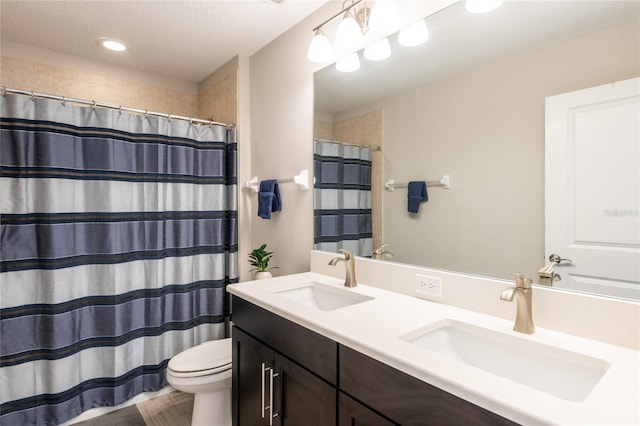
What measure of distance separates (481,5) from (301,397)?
→ 5.25ft

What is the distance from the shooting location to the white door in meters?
0.97

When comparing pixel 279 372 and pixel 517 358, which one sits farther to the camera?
pixel 279 372

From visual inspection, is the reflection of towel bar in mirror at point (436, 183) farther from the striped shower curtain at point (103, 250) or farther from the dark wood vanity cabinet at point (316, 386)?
the striped shower curtain at point (103, 250)

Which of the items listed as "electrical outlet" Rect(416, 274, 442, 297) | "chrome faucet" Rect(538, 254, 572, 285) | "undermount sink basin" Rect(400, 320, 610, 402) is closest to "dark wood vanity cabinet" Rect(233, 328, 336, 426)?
"undermount sink basin" Rect(400, 320, 610, 402)

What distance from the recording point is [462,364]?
0.83 m

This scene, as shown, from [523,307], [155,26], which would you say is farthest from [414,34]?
[155,26]

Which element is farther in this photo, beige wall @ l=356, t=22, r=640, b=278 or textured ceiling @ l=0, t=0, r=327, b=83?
textured ceiling @ l=0, t=0, r=327, b=83

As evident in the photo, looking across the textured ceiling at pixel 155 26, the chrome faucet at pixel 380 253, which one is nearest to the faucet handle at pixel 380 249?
the chrome faucet at pixel 380 253

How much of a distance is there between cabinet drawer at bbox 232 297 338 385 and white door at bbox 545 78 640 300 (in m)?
0.79

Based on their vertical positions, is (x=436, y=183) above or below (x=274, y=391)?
above

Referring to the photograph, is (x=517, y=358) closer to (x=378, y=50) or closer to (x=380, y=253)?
(x=380, y=253)

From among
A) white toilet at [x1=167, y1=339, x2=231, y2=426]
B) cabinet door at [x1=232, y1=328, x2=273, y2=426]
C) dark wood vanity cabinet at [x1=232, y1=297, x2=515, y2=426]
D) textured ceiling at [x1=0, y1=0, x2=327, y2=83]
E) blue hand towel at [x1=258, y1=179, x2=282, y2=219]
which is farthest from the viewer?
blue hand towel at [x1=258, y1=179, x2=282, y2=219]

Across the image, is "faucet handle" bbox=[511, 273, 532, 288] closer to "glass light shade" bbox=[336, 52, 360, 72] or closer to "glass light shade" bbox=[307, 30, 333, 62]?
"glass light shade" bbox=[336, 52, 360, 72]

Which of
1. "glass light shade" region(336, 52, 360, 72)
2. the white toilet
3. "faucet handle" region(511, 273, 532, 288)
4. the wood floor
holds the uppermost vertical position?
"glass light shade" region(336, 52, 360, 72)
